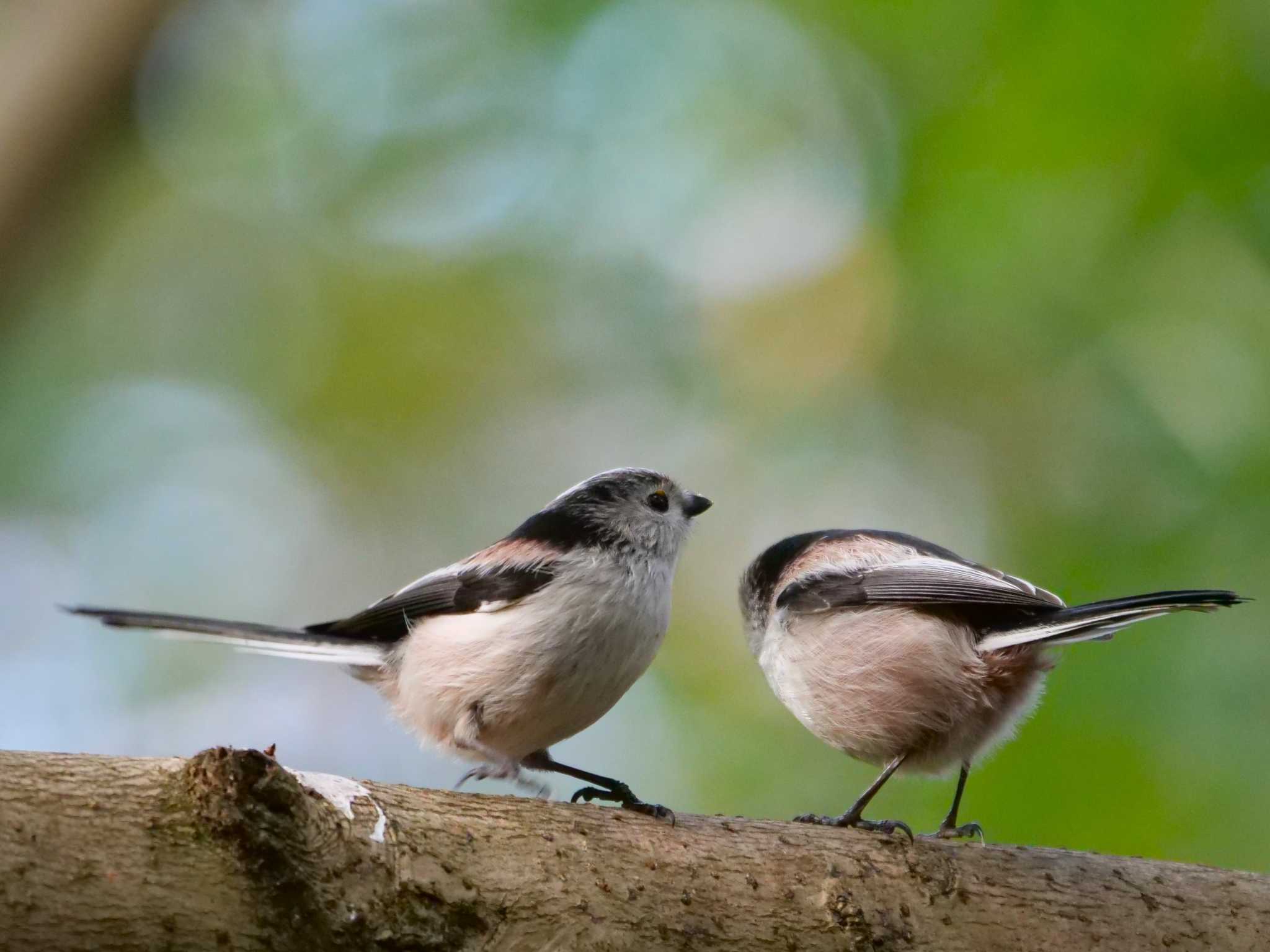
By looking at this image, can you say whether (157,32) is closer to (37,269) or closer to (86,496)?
(37,269)

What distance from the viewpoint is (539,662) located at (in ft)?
10.2

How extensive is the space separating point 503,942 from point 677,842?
1.58ft

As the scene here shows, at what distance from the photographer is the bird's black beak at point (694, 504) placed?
12.8 feet

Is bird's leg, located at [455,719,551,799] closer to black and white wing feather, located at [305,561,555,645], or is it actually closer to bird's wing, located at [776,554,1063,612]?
black and white wing feather, located at [305,561,555,645]

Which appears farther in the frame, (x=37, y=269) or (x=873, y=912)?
(x=37, y=269)

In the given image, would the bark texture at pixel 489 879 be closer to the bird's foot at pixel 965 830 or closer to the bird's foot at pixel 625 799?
the bird's foot at pixel 625 799

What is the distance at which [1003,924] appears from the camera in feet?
8.88

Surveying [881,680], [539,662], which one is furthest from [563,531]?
[881,680]

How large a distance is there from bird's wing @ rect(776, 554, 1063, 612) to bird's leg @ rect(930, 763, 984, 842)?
570 millimetres

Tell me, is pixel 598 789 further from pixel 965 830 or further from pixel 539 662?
pixel 965 830

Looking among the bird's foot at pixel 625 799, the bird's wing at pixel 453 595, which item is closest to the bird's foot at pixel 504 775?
the bird's foot at pixel 625 799

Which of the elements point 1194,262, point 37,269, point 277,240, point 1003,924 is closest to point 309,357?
Answer: point 277,240

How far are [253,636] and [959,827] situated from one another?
86.7 inches

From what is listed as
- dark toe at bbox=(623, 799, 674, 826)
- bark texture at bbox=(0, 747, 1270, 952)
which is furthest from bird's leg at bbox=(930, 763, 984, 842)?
dark toe at bbox=(623, 799, 674, 826)
